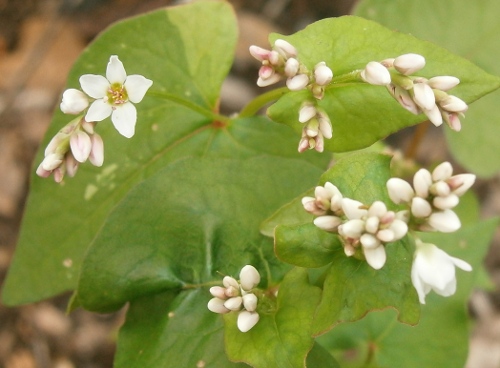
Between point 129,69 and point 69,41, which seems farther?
point 69,41

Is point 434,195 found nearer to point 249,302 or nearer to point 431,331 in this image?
point 249,302

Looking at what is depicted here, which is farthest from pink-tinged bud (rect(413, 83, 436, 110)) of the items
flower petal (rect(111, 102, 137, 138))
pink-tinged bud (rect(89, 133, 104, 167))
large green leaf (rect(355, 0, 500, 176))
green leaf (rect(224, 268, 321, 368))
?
large green leaf (rect(355, 0, 500, 176))

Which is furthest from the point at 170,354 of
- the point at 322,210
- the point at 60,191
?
the point at 60,191

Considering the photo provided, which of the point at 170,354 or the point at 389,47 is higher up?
the point at 389,47

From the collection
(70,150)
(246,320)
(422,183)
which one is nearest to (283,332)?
(246,320)

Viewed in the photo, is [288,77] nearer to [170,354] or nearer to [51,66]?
[170,354]

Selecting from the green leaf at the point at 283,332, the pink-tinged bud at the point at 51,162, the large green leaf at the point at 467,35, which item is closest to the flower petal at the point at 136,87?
the pink-tinged bud at the point at 51,162
